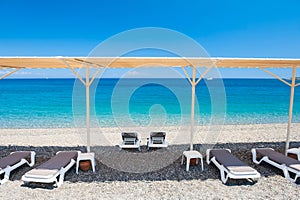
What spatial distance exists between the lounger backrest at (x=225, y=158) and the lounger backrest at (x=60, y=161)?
9.22 ft

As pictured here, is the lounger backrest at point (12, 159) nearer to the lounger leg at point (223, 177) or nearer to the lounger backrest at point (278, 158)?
the lounger leg at point (223, 177)

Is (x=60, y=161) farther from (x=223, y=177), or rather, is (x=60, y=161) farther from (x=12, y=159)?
(x=223, y=177)

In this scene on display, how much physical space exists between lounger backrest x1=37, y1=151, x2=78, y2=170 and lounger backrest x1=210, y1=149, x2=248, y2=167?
2.81 m

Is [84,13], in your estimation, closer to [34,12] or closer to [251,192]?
[34,12]

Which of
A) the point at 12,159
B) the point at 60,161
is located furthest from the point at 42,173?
the point at 12,159

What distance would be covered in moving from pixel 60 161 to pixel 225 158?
3.08m

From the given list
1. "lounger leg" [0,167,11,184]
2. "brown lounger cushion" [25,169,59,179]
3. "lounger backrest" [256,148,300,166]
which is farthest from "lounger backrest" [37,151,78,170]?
"lounger backrest" [256,148,300,166]

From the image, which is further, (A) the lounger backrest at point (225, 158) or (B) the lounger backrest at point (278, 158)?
(B) the lounger backrest at point (278, 158)

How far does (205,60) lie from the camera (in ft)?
13.3

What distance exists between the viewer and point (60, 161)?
13.6ft

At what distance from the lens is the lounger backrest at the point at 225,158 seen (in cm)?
397

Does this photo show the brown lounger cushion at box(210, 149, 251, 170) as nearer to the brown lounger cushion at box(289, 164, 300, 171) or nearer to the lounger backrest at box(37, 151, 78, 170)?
the brown lounger cushion at box(289, 164, 300, 171)

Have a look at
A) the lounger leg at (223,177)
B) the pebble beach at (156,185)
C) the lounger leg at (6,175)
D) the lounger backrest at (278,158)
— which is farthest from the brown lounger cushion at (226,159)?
the lounger leg at (6,175)

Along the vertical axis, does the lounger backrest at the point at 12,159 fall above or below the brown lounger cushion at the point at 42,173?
below
